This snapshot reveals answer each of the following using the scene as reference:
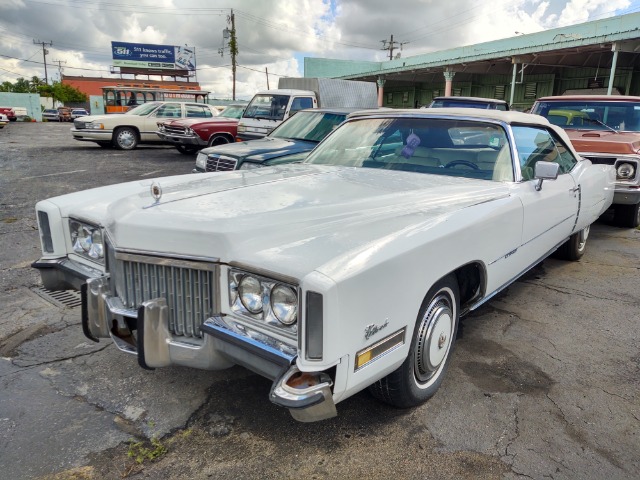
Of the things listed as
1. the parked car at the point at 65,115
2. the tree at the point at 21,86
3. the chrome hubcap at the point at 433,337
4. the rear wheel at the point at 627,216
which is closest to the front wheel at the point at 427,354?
the chrome hubcap at the point at 433,337

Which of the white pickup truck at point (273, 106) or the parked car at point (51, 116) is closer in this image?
the white pickup truck at point (273, 106)

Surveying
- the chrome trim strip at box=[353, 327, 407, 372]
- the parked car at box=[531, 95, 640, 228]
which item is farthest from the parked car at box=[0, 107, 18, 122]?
the chrome trim strip at box=[353, 327, 407, 372]

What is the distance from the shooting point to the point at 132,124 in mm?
15695

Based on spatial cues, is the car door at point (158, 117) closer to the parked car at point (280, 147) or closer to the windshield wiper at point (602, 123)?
the parked car at point (280, 147)

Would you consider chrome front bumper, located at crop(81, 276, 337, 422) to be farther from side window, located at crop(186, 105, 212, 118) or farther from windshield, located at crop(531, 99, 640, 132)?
side window, located at crop(186, 105, 212, 118)

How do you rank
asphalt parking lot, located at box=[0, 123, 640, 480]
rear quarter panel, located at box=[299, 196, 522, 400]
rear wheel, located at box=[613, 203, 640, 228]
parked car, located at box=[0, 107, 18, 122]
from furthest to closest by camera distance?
parked car, located at box=[0, 107, 18, 122], rear wheel, located at box=[613, 203, 640, 228], asphalt parking lot, located at box=[0, 123, 640, 480], rear quarter panel, located at box=[299, 196, 522, 400]

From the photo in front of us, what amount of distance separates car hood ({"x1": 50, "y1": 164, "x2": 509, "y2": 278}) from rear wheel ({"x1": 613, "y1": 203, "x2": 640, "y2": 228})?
15.3ft

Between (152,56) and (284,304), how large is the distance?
66.5m

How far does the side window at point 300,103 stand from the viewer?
11.4 metres

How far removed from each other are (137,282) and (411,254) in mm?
1297

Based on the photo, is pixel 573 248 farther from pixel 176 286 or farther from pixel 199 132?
pixel 199 132

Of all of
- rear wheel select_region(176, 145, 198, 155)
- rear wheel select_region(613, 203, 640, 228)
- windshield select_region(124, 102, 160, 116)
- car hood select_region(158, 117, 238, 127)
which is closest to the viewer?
rear wheel select_region(613, 203, 640, 228)

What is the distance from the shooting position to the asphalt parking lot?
225 centimetres

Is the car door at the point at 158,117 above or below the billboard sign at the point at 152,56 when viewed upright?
below
